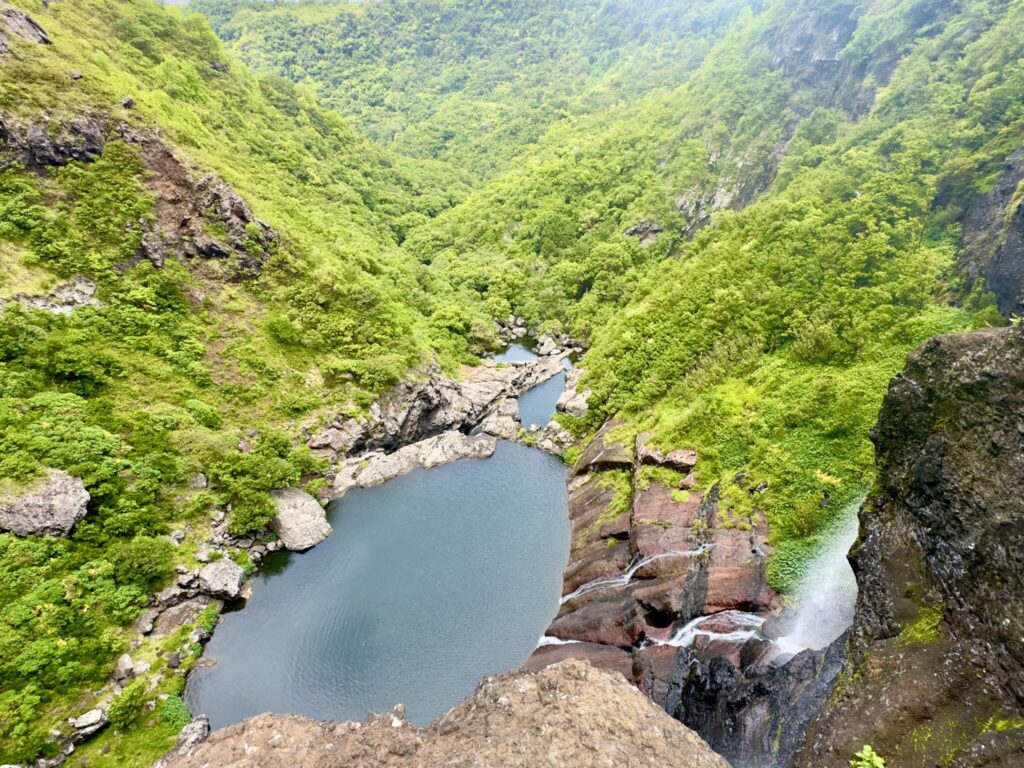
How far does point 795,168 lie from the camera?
7881 cm

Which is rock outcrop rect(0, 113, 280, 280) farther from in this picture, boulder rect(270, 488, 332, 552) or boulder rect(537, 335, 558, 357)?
boulder rect(537, 335, 558, 357)

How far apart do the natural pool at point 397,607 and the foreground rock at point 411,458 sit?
3.89ft

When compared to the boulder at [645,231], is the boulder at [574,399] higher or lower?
lower

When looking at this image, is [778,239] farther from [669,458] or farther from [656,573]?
[656,573]

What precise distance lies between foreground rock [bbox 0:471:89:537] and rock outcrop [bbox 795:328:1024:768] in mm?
39824

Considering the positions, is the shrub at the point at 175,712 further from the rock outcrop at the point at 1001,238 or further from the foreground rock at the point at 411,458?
the rock outcrop at the point at 1001,238

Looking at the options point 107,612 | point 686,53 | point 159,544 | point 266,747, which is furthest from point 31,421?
point 686,53

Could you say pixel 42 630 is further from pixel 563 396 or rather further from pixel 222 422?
pixel 563 396

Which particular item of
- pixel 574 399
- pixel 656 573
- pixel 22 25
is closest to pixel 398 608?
pixel 656 573

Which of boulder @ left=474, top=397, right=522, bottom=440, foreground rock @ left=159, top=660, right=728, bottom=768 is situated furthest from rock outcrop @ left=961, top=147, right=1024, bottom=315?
boulder @ left=474, top=397, right=522, bottom=440

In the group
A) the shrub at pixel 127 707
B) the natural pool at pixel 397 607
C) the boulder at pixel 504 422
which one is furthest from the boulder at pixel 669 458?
the shrub at pixel 127 707

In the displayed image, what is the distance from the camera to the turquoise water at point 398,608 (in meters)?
29.6

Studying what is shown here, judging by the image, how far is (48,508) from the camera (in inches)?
1283

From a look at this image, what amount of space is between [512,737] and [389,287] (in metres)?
61.2
